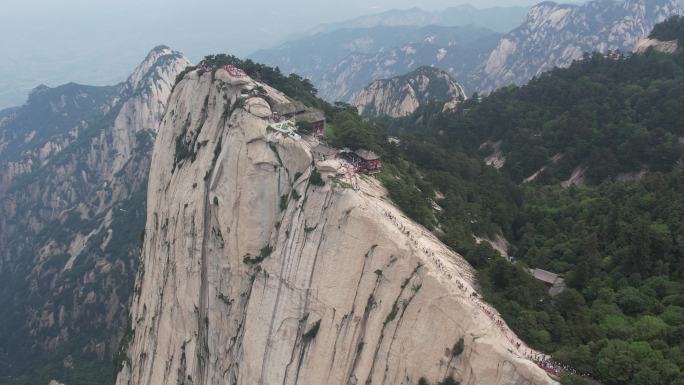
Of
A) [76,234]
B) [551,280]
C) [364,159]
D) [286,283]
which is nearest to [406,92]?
[76,234]

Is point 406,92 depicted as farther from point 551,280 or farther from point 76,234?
point 551,280

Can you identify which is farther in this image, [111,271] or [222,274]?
[111,271]

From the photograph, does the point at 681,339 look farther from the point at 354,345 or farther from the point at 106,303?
the point at 106,303

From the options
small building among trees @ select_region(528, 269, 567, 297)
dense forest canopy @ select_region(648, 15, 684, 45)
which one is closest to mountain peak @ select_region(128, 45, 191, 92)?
dense forest canopy @ select_region(648, 15, 684, 45)

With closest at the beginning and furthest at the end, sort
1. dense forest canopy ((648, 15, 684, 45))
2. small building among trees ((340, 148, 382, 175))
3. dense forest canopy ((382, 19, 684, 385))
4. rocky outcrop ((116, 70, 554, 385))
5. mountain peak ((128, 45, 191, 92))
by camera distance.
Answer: rocky outcrop ((116, 70, 554, 385))
dense forest canopy ((382, 19, 684, 385))
small building among trees ((340, 148, 382, 175))
dense forest canopy ((648, 15, 684, 45))
mountain peak ((128, 45, 191, 92))

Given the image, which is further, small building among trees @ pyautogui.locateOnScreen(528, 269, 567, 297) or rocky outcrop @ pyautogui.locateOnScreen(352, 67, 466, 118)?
rocky outcrop @ pyautogui.locateOnScreen(352, 67, 466, 118)

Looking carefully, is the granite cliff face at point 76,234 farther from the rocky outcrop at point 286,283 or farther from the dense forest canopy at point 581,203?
the dense forest canopy at point 581,203

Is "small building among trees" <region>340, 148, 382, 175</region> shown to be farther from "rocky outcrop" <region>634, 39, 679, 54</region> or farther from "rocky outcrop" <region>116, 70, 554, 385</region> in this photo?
"rocky outcrop" <region>634, 39, 679, 54</region>

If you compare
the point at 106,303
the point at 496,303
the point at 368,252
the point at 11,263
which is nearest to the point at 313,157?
the point at 368,252
